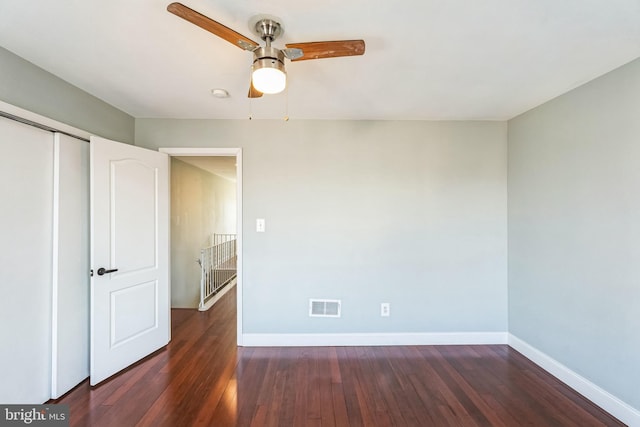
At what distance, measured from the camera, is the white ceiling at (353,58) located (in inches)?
53.0

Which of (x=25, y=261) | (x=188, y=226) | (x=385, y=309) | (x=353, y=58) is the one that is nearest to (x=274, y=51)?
(x=353, y=58)

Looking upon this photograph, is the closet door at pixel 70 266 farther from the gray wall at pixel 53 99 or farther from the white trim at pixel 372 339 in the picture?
the white trim at pixel 372 339

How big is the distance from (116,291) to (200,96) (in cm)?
186

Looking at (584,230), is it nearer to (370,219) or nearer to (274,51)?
(370,219)

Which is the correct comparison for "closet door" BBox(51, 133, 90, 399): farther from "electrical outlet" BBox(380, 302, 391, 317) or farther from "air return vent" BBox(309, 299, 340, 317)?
"electrical outlet" BBox(380, 302, 391, 317)

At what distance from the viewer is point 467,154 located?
2.93m

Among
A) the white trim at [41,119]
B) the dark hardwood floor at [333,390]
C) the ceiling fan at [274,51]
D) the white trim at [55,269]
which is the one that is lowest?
the dark hardwood floor at [333,390]

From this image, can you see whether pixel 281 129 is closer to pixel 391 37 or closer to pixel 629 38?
pixel 391 37

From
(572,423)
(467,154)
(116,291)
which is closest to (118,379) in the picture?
(116,291)

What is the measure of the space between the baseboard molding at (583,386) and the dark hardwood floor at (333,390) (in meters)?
0.06

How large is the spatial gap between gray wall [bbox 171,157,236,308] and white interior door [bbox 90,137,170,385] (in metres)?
1.41

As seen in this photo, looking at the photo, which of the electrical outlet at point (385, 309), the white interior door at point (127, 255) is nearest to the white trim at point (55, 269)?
the white interior door at point (127, 255)

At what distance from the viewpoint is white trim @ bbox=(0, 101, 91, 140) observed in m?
1.65

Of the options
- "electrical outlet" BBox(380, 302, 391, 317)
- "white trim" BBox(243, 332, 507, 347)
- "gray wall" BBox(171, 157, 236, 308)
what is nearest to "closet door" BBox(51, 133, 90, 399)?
"white trim" BBox(243, 332, 507, 347)
